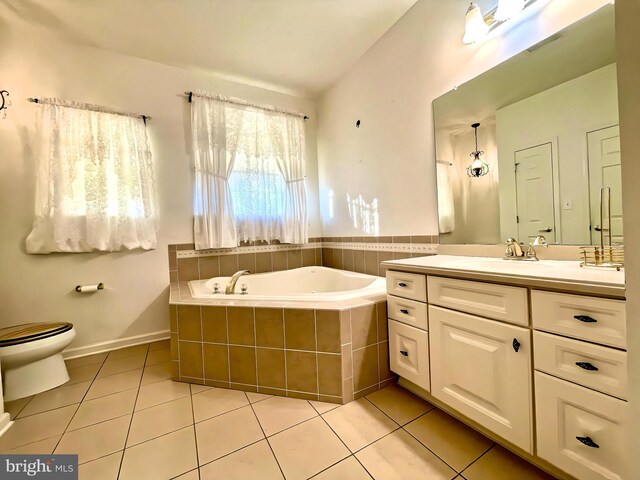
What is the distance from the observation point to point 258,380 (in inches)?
61.8

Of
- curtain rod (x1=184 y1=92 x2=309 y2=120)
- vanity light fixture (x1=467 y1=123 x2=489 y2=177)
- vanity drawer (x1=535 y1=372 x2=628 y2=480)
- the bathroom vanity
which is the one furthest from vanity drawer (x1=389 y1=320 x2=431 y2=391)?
curtain rod (x1=184 y1=92 x2=309 y2=120)

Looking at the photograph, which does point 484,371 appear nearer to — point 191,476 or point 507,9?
point 191,476

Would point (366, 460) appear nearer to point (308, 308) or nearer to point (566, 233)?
point (308, 308)

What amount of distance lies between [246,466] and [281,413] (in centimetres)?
33

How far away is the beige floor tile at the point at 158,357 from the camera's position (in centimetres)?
201

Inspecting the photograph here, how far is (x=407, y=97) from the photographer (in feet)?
6.69

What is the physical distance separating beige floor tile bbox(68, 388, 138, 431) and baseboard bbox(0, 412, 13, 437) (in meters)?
0.27

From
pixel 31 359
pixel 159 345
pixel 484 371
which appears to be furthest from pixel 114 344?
pixel 484 371

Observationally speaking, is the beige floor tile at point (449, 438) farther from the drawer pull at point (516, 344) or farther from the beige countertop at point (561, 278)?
the beige countertop at point (561, 278)

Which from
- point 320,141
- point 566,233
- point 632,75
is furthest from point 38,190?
point 566,233

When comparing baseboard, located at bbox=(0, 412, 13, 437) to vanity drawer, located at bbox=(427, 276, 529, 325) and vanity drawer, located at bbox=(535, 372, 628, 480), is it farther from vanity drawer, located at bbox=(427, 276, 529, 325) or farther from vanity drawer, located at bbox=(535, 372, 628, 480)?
vanity drawer, located at bbox=(535, 372, 628, 480)

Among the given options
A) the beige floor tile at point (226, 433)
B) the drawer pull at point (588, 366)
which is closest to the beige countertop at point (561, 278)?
the drawer pull at point (588, 366)

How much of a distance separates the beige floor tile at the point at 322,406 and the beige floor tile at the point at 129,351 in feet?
5.37

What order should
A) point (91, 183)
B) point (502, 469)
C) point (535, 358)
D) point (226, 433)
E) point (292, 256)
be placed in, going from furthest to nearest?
1. point (292, 256)
2. point (91, 183)
3. point (226, 433)
4. point (502, 469)
5. point (535, 358)
